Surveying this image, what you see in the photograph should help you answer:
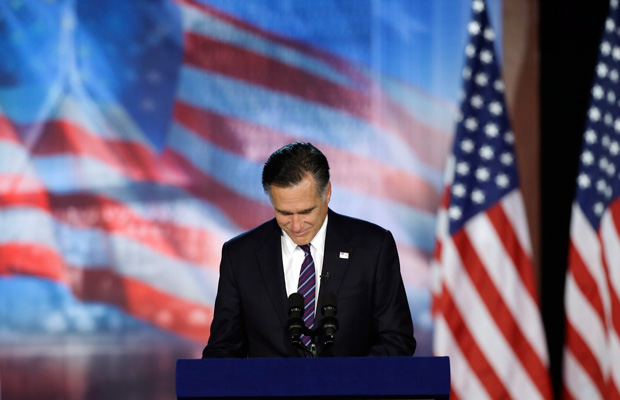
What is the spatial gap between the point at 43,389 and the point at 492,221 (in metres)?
2.76

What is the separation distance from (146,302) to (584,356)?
8.04 ft

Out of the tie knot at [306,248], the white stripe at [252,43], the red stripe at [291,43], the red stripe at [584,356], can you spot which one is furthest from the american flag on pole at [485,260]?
the tie knot at [306,248]

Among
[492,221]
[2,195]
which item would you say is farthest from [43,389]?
[492,221]

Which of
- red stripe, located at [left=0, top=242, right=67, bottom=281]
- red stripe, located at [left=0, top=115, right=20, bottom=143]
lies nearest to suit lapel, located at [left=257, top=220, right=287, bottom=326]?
red stripe, located at [left=0, top=242, right=67, bottom=281]

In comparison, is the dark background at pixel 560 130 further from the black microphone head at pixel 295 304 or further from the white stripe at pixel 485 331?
the black microphone head at pixel 295 304

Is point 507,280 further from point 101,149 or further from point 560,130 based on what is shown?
point 101,149

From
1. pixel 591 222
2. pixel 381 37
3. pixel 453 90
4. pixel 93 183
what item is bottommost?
pixel 591 222

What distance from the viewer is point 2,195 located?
4.88 meters

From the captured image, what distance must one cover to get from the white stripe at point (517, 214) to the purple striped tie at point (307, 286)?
2.08 m

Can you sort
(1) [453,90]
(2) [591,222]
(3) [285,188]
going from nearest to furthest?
(3) [285,188]
(2) [591,222]
(1) [453,90]

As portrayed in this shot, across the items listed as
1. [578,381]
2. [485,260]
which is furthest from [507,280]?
[578,381]

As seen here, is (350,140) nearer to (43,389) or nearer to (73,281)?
(73,281)

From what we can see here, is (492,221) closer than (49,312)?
Yes

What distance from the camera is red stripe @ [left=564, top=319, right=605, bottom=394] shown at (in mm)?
4305
